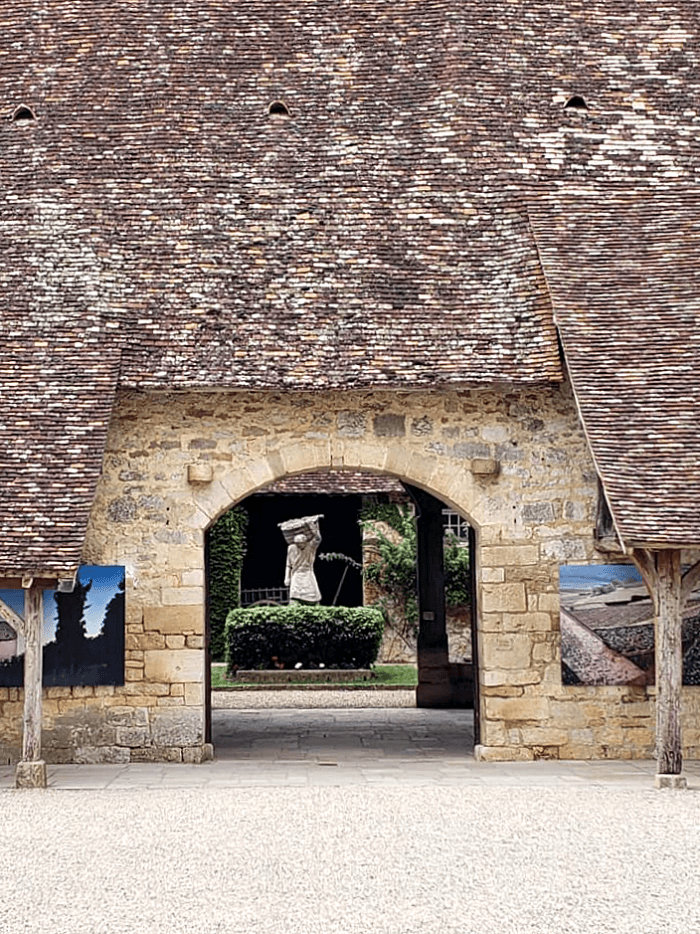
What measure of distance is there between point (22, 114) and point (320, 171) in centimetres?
354

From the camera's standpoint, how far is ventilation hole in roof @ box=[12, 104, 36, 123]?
14672 millimetres

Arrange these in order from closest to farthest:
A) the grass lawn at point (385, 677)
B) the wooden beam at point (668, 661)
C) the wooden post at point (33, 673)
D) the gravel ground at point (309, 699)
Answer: the wooden beam at point (668, 661)
the wooden post at point (33, 673)
the gravel ground at point (309, 699)
the grass lawn at point (385, 677)

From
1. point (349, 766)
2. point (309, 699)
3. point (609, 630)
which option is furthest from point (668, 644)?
point (309, 699)

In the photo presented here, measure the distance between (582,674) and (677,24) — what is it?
8.30 m

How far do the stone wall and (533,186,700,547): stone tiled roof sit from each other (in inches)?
30.5

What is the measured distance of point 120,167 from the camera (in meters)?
13.9

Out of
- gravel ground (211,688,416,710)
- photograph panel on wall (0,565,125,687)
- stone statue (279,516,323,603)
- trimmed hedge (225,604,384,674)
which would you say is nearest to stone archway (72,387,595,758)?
photograph panel on wall (0,565,125,687)

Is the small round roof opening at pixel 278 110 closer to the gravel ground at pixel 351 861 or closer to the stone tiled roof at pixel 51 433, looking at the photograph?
the stone tiled roof at pixel 51 433

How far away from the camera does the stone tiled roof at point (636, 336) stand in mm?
10719

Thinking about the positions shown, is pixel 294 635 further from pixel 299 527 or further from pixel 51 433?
pixel 51 433

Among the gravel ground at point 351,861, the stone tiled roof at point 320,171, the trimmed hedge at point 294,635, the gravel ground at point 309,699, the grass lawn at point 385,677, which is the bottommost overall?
the gravel ground at point 351,861

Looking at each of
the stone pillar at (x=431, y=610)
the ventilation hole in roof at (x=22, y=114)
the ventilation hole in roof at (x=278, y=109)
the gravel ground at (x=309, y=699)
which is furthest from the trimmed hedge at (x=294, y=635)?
the ventilation hole in roof at (x=22, y=114)

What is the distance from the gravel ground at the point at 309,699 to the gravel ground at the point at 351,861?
747cm

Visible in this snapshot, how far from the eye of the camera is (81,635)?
12.0 meters
